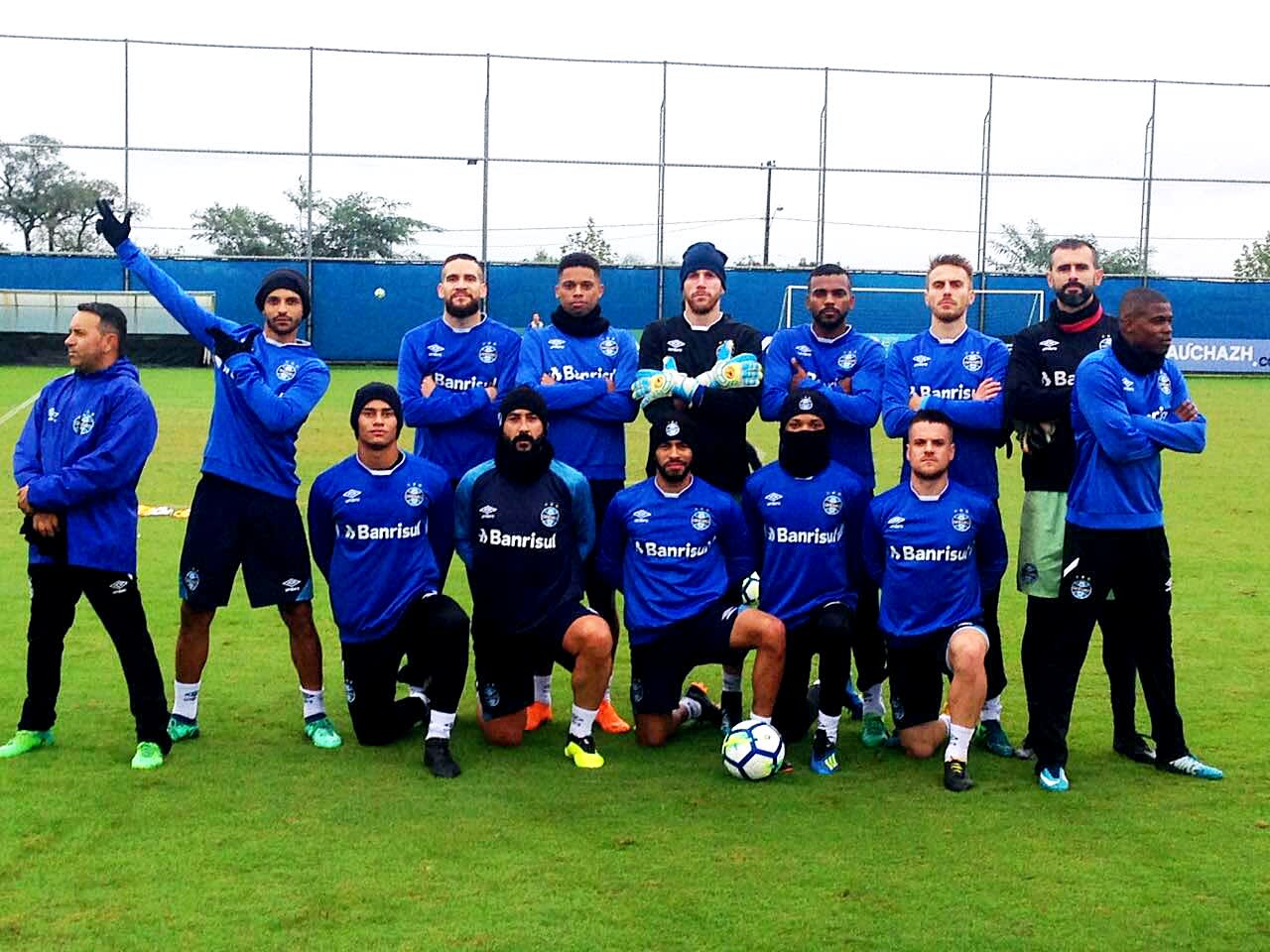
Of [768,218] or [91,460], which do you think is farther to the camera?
[768,218]

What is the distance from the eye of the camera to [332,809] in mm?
5547

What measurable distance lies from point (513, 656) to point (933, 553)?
1933 mm

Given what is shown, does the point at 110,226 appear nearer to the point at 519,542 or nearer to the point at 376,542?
the point at 376,542

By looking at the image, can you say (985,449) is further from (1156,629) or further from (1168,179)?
(1168,179)

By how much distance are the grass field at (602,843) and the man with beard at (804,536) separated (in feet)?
1.51

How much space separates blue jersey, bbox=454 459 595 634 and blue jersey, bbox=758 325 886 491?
110 cm

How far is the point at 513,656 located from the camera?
258 inches

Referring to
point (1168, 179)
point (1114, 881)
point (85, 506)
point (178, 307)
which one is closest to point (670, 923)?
point (1114, 881)

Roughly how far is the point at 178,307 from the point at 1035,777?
4224 millimetres

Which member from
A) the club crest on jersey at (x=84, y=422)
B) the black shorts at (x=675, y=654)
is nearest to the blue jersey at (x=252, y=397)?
the club crest on jersey at (x=84, y=422)

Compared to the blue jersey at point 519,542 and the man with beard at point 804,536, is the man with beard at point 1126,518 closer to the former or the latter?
the man with beard at point 804,536

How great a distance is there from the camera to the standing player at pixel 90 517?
6.00 m

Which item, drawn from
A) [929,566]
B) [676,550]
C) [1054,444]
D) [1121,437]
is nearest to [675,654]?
[676,550]

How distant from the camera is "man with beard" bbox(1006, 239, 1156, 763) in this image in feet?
20.5
